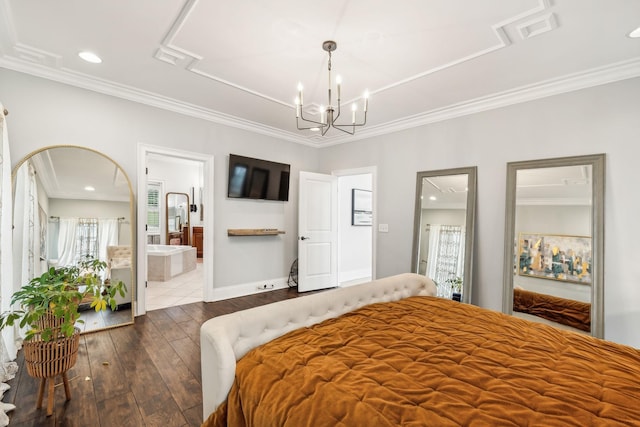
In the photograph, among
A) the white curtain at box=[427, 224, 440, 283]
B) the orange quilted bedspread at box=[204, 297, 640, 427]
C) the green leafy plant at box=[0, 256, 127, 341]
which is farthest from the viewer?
the white curtain at box=[427, 224, 440, 283]

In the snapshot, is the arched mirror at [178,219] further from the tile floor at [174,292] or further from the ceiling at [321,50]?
the ceiling at [321,50]

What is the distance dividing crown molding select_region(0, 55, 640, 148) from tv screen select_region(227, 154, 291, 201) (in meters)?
0.52

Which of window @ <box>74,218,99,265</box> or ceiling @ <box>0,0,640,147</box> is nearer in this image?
ceiling @ <box>0,0,640,147</box>

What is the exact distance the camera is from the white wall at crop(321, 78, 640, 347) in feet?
8.82

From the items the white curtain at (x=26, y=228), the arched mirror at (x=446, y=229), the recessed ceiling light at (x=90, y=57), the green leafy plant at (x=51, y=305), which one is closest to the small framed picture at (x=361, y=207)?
the arched mirror at (x=446, y=229)

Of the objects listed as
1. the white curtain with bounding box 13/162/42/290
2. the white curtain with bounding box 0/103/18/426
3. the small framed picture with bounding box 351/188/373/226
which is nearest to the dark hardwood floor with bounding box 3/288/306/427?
the white curtain with bounding box 0/103/18/426

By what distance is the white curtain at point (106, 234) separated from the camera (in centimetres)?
317

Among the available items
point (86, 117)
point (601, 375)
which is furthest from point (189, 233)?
point (601, 375)

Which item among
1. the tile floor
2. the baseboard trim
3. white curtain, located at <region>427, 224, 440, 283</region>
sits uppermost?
white curtain, located at <region>427, 224, 440, 283</region>

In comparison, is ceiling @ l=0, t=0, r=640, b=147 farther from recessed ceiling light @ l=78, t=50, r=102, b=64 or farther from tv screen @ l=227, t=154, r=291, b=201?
tv screen @ l=227, t=154, r=291, b=201

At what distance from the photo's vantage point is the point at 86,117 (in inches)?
125

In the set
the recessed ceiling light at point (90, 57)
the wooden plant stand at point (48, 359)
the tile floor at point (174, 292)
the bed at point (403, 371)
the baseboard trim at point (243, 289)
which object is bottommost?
the tile floor at point (174, 292)

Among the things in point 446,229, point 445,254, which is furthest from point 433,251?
point 446,229

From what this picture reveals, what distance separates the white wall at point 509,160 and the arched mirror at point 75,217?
10.9 ft
